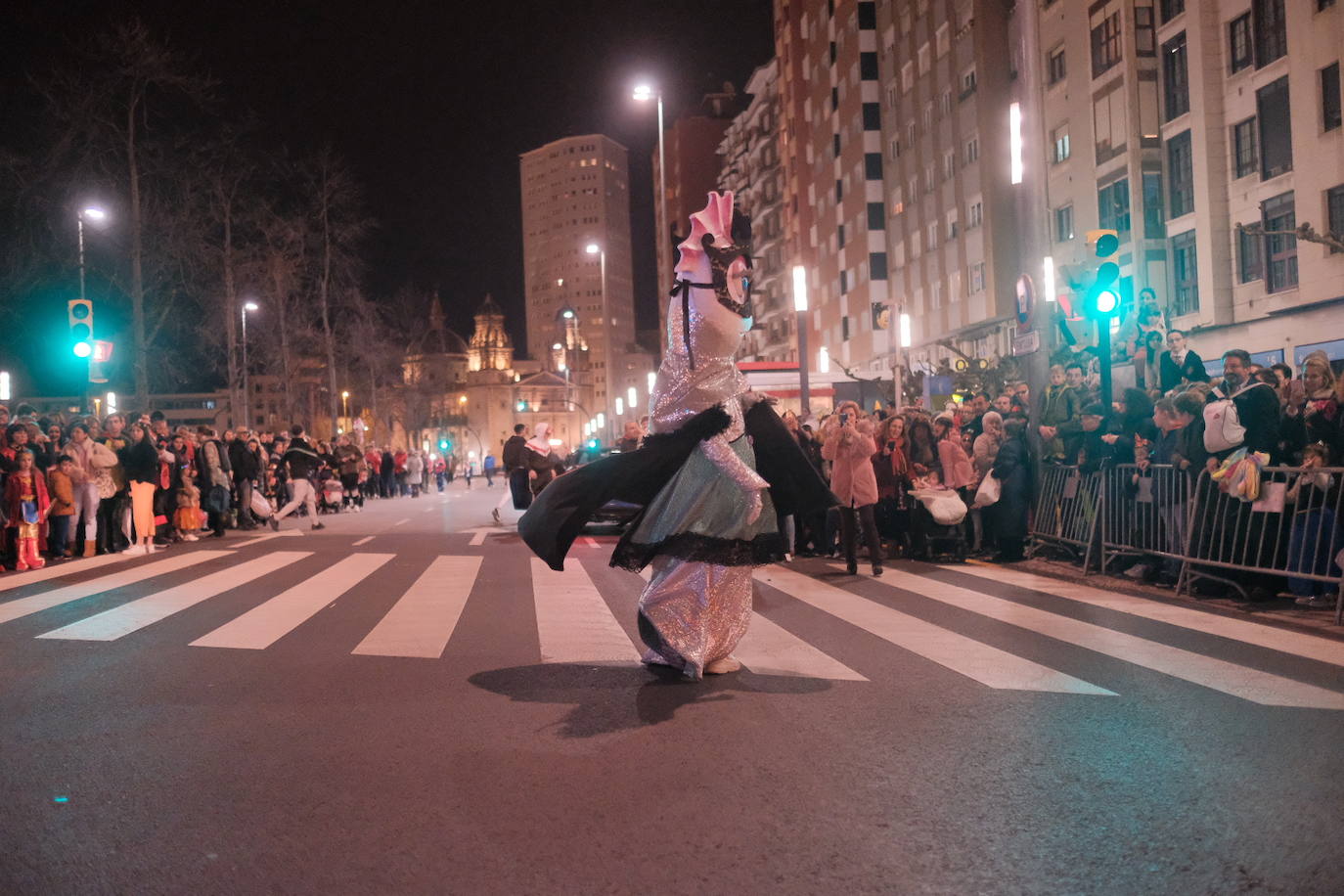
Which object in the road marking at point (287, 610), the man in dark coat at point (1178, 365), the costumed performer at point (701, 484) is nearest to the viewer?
the costumed performer at point (701, 484)

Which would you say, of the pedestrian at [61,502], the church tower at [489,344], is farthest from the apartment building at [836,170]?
the church tower at [489,344]

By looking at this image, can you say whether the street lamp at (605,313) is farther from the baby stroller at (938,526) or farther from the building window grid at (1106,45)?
the baby stroller at (938,526)

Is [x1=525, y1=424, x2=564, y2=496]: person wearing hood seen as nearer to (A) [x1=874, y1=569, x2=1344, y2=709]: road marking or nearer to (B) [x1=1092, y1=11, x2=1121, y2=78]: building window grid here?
(A) [x1=874, y1=569, x2=1344, y2=709]: road marking

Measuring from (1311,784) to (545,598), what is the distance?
6.62 metres

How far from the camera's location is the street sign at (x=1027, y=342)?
41.9 feet

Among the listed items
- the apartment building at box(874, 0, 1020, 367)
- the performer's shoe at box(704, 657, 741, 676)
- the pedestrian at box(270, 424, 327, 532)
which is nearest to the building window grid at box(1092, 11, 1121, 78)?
the apartment building at box(874, 0, 1020, 367)

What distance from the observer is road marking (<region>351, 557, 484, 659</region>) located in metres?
7.22

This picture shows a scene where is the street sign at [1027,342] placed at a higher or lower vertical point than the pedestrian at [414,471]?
higher

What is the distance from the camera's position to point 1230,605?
9.06 metres

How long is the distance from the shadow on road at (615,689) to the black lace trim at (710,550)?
0.59 m

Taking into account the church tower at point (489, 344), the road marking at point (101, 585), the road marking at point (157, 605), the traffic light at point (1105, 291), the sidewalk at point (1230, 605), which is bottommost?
the sidewalk at point (1230, 605)

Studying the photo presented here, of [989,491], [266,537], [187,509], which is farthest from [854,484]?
[187,509]

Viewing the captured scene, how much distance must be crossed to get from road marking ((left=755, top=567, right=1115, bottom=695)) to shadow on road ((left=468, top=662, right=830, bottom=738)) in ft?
2.96

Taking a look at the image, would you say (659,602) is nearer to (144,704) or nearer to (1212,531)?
(144,704)
